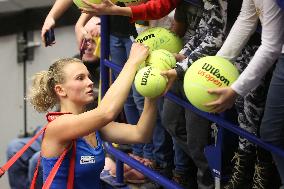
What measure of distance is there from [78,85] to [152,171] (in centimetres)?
62

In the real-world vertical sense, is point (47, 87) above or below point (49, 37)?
below

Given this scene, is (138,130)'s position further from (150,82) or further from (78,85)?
(150,82)

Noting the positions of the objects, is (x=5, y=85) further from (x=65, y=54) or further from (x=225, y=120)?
(x=225, y=120)

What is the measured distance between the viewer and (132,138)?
3.11m

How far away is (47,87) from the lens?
3.09 meters

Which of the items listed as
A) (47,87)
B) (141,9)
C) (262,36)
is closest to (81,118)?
(47,87)

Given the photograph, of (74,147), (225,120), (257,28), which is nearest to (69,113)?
(74,147)

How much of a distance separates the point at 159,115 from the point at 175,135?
0.84 feet

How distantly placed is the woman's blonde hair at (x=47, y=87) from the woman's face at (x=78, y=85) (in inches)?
1.9

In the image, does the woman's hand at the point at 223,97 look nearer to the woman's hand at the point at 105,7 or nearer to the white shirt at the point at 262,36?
the white shirt at the point at 262,36

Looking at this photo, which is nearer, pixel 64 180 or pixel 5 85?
pixel 64 180

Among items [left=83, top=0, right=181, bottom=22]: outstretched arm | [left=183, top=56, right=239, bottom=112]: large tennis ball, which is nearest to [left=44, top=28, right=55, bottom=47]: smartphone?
[left=83, top=0, right=181, bottom=22]: outstretched arm

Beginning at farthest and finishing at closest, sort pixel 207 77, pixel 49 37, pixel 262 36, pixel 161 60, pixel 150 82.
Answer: pixel 49 37, pixel 161 60, pixel 150 82, pixel 207 77, pixel 262 36

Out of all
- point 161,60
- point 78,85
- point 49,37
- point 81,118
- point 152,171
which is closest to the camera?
point 161,60
